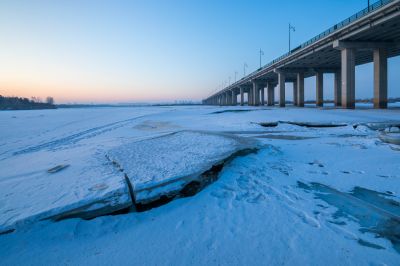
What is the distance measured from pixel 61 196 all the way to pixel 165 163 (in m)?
2.74

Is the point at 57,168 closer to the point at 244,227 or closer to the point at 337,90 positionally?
the point at 244,227

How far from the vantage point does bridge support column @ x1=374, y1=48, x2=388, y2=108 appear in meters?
29.7

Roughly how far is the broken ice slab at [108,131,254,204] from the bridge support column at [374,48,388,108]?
2982 centimetres

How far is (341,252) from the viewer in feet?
9.86

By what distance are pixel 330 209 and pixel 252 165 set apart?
290 cm

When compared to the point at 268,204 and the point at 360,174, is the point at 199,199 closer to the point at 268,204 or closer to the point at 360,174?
the point at 268,204

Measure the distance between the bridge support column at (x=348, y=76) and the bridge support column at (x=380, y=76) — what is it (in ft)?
8.91

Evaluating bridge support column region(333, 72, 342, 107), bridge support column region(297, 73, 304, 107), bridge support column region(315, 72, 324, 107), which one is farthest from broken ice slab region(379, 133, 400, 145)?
bridge support column region(315, 72, 324, 107)

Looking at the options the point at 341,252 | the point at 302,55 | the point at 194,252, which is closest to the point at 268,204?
the point at 341,252

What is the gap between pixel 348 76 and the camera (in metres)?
30.0

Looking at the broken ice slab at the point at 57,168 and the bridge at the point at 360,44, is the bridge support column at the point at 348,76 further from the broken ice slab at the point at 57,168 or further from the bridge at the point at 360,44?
the broken ice slab at the point at 57,168

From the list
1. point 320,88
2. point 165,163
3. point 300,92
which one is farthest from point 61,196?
point 320,88

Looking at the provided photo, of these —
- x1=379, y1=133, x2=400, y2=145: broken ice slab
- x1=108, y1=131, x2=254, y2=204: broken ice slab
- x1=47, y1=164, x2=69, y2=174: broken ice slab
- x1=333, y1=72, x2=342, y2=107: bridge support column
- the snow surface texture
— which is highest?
x1=333, y1=72, x2=342, y2=107: bridge support column

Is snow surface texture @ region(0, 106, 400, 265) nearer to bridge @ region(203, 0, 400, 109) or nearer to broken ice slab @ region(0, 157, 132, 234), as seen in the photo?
broken ice slab @ region(0, 157, 132, 234)
